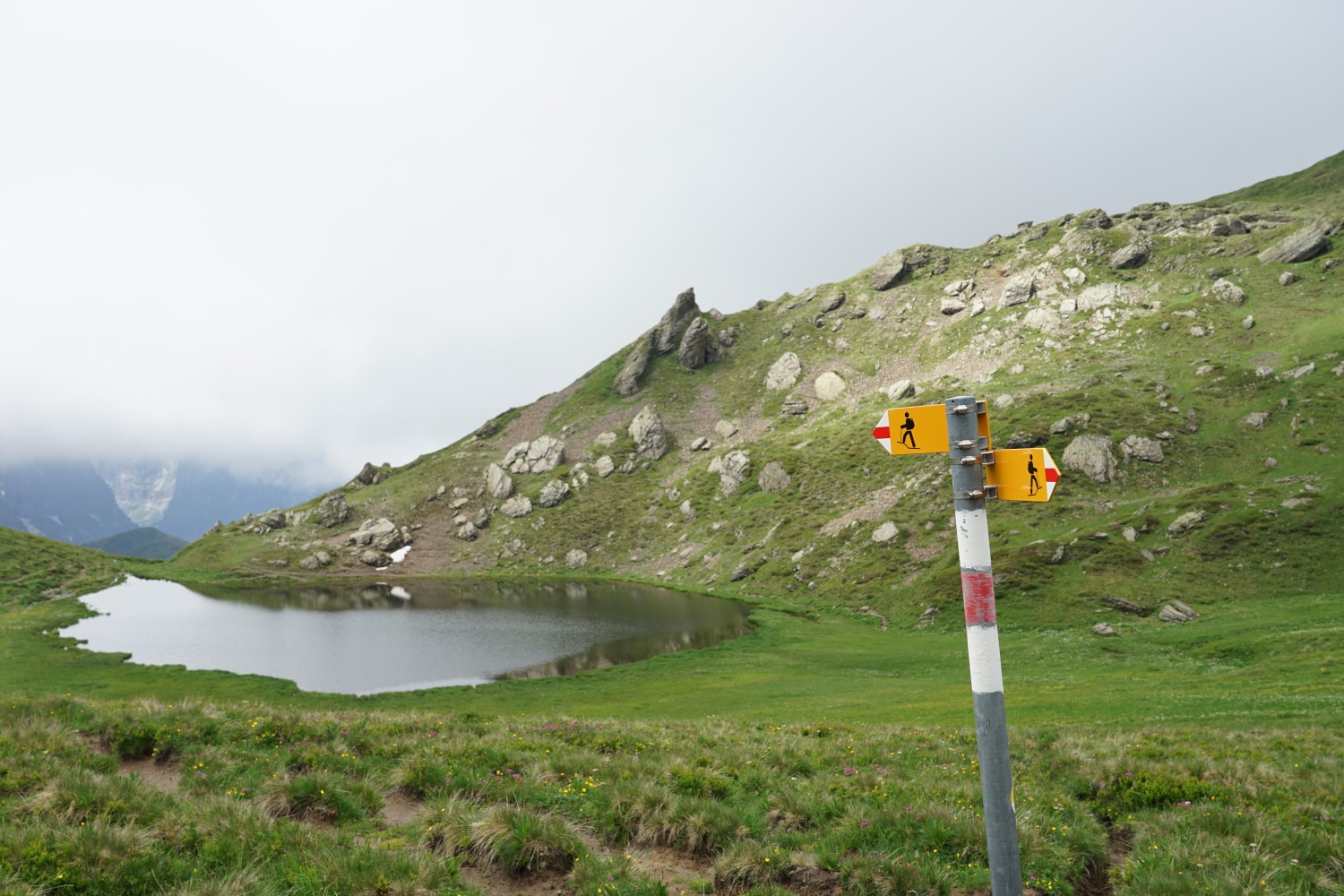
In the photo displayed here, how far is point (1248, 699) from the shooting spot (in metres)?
24.1

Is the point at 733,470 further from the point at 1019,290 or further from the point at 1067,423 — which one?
the point at 1019,290

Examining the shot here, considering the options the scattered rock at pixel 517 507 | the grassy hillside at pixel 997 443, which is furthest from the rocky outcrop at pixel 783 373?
the scattered rock at pixel 517 507

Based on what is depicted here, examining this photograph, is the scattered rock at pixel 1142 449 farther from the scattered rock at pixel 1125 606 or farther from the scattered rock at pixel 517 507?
the scattered rock at pixel 517 507

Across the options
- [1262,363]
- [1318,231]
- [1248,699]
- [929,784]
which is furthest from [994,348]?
[929,784]

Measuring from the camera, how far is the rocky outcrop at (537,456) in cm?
15088

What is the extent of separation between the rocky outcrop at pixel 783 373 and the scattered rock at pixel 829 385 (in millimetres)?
7635

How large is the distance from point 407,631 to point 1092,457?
8316 cm

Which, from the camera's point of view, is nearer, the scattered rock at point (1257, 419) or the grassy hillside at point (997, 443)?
the grassy hillside at point (997, 443)

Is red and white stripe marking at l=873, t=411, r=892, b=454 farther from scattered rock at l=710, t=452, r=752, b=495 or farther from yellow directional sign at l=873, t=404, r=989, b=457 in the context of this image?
scattered rock at l=710, t=452, r=752, b=495

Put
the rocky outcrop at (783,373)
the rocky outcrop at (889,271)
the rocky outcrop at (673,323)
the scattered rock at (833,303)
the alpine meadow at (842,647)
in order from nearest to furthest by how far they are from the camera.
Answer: the alpine meadow at (842,647) < the rocky outcrop at (783,373) < the rocky outcrop at (889,271) < the scattered rock at (833,303) < the rocky outcrop at (673,323)

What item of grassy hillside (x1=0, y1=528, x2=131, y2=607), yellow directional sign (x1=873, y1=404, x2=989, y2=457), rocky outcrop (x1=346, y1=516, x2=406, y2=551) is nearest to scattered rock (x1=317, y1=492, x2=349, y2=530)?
rocky outcrop (x1=346, y1=516, x2=406, y2=551)

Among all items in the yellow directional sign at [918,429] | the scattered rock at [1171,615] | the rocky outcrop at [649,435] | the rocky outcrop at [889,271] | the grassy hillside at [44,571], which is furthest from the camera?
the rocky outcrop at [889,271]

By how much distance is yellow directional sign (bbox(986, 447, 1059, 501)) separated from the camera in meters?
5.73

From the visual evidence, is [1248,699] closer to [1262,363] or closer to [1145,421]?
[1145,421]
